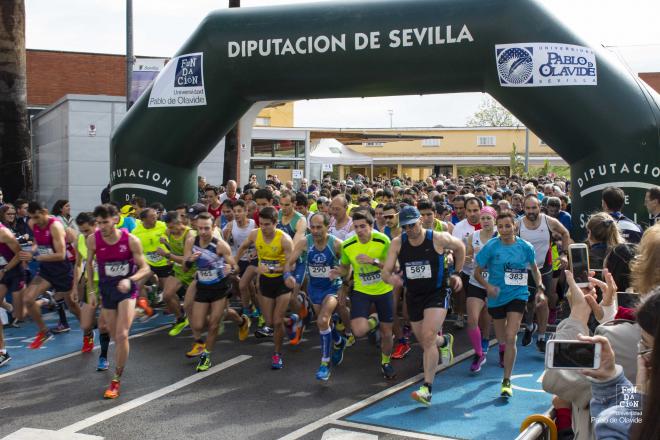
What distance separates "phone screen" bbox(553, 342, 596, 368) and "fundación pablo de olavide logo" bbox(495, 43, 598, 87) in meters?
7.74

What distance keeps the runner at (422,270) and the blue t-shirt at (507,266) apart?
469mm

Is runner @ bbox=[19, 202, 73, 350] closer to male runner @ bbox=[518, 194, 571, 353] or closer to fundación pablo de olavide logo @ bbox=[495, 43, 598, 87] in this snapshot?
male runner @ bbox=[518, 194, 571, 353]

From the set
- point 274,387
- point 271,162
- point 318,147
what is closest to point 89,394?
point 274,387

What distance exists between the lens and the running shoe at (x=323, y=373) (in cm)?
733

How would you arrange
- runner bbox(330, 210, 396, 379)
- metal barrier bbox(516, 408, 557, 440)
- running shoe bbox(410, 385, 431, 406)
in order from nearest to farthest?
metal barrier bbox(516, 408, 557, 440), running shoe bbox(410, 385, 431, 406), runner bbox(330, 210, 396, 379)

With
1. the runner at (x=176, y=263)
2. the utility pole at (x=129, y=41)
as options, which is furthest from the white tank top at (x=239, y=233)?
the utility pole at (x=129, y=41)

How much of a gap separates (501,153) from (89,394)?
49463 mm

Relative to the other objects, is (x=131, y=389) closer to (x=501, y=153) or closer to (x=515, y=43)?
(x=515, y=43)

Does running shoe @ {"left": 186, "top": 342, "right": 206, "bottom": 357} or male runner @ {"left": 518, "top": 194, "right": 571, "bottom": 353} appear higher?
male runner @ {"left": 518, "top": 194, "right": 571, "bottom": 353}

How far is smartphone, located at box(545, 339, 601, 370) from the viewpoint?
7.95ft

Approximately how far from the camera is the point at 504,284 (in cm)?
715

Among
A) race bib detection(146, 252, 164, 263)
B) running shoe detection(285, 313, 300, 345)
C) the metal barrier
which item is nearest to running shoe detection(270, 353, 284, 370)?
running shoe detection(285, 313, 300, 345)

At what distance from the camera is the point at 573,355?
246 cm

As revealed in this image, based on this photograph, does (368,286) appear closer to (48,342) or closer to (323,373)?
(323,373)
